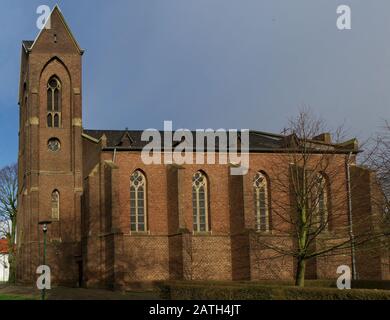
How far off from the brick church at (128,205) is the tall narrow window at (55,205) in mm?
79

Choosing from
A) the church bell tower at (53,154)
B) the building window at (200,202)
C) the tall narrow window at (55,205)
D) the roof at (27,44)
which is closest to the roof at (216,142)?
the building window at (200,202)

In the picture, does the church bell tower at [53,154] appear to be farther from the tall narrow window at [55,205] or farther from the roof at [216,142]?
the roof at [216,142]

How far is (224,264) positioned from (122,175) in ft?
29.7

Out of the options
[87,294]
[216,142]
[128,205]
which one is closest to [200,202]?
[216,142]

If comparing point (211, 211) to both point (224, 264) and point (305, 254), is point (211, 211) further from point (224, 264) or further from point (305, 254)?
point (305, 254)

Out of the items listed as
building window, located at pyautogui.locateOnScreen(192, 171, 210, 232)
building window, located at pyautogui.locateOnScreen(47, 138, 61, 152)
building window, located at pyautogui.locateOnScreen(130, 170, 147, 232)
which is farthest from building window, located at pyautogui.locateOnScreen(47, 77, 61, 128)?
building window, located at pyautogui.locateOnScreen(192, 171, 210, 232)

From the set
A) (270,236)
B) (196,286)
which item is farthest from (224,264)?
(196,286)

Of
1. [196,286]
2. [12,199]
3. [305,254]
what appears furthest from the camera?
[12,199]

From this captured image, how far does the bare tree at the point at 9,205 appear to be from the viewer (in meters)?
63.7

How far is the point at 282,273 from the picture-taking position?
42938mm

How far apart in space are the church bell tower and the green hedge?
2326 cm

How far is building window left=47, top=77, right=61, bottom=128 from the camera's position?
163 ft

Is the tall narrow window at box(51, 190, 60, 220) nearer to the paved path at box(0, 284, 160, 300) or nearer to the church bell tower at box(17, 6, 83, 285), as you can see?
the church bell tower at box(17, 6, 83, 285)

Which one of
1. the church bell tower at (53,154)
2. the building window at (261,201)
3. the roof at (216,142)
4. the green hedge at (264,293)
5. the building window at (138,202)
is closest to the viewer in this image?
the green hedge at (264,293)
